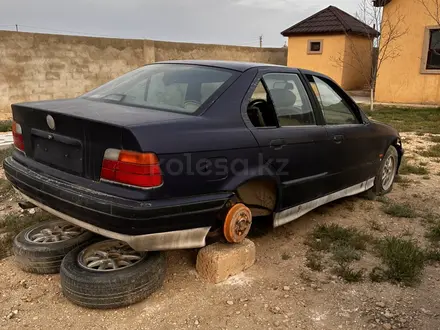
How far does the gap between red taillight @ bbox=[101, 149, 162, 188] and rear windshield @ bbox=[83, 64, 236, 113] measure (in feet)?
1.94

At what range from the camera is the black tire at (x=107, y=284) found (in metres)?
2.53

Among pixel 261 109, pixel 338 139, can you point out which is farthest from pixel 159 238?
pixel 338 139

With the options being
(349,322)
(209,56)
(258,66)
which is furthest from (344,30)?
(349,322)

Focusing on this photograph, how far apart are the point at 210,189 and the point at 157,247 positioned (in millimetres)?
500

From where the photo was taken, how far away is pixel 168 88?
317 centimetres

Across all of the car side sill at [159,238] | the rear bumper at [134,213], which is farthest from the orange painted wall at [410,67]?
the car side sill at [159,238]

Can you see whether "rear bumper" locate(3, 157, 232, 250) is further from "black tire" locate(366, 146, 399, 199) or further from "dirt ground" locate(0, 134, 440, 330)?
"black tire" locate(366, 146, 399, 199)

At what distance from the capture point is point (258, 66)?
3.29 metres

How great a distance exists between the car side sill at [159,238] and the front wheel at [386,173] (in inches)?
112

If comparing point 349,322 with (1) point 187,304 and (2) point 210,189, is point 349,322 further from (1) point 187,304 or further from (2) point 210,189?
(2) point 210,189

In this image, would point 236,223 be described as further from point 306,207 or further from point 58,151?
point 58,151

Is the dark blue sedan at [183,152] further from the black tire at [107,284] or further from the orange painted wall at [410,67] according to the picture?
the orange painted wall at [410,67]

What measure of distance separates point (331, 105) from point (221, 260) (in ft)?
6.34

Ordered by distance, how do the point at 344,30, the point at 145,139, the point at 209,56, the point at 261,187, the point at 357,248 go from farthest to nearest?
the point at 344,30 → the point at 209,56 → the point at 357,248 → the point at 261,187 → the point at 145,139
